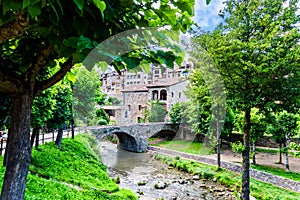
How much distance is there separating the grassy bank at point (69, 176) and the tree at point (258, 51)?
4125 mm

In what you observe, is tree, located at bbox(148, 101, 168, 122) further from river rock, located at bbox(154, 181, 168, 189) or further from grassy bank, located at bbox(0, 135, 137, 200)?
river rock, located at bbox(154, 181, 168, 189)

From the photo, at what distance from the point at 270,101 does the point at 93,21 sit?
6.50 m

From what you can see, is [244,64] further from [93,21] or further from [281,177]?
[281,177]

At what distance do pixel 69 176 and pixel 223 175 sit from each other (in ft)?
24.1

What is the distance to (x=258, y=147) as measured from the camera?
1719 cm

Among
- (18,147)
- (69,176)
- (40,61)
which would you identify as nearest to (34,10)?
(40,61)

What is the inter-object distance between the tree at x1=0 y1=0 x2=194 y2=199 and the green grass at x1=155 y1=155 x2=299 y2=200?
751 centimetres

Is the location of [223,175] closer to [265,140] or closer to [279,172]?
[279,172]

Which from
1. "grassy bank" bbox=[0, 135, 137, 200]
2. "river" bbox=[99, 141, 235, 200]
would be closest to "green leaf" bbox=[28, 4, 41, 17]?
"grassy bank" bbox=[0, 135, 137, 200]

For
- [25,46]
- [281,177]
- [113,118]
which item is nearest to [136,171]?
[281,177]

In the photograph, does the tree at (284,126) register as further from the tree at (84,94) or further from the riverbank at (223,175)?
the tree at (84,94)

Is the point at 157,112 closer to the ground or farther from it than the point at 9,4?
closer to the ground

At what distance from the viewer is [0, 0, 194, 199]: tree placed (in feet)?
3.38

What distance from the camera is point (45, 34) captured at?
125 cm
